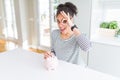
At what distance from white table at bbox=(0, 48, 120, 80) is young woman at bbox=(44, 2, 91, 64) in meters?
0.15

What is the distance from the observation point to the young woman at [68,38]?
131 cm

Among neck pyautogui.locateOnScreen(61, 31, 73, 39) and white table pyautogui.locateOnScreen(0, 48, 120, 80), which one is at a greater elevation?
neck pyautogui.locateOnScreen(61, 31, 73, 39)

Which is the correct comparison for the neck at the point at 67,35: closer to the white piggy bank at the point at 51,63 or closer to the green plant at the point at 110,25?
the white piggy bank at the point at 51,63

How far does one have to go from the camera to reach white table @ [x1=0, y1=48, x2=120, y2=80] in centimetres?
112

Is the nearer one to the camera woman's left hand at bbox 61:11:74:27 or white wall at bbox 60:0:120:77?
woman's left hand at bbox 61:11:74:27

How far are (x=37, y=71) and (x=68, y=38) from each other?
472 millimetres

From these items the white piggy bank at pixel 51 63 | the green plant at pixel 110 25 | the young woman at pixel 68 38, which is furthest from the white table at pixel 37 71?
the green plant at pixel 110 25

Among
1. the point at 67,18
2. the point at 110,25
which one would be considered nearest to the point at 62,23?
the point at 67,18

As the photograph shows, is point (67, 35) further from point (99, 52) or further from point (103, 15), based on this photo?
point (103, 15)

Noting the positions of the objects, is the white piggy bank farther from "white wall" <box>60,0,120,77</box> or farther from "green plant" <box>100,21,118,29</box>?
"green plant" <box>100,21,118,29</box>

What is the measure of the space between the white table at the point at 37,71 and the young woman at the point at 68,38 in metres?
0.15

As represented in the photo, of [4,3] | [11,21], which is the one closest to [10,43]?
[11,21]

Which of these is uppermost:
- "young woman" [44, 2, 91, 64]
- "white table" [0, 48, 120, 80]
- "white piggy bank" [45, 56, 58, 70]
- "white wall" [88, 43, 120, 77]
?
"young woman" [44, 2, 91, 64]

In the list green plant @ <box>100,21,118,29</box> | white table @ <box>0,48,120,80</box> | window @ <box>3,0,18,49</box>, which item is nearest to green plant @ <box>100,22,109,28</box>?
green plant @ <box>100,21,118,29</box>
